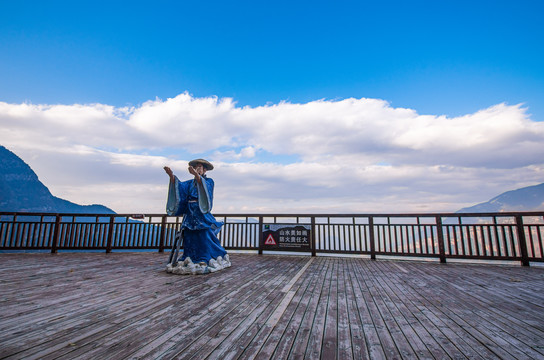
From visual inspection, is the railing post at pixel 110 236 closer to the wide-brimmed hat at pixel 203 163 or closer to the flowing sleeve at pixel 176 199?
the flowing sleeve at pixel 176 199

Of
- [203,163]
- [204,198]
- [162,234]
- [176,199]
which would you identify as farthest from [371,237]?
[162,234]

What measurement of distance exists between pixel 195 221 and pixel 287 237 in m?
3.67

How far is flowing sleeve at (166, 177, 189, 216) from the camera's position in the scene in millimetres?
4840

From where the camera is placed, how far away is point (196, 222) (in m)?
4.76

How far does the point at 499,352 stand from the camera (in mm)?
1618

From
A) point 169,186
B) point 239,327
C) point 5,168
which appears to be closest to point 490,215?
point 239,327

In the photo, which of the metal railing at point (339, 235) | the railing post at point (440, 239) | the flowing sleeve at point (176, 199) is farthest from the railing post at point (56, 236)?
the railing post at point (440, 239)

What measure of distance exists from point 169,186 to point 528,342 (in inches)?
206

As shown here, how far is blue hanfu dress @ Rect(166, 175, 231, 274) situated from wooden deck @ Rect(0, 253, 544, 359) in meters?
0.71

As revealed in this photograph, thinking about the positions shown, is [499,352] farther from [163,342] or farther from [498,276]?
[498,276]

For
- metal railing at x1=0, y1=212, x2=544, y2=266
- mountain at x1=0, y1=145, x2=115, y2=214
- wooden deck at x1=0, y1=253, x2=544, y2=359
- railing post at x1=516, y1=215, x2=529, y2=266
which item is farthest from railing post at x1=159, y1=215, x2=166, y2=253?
mountain at x1=0, y1=145, x2=115, y2=214

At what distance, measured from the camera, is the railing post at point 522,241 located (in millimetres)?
5398

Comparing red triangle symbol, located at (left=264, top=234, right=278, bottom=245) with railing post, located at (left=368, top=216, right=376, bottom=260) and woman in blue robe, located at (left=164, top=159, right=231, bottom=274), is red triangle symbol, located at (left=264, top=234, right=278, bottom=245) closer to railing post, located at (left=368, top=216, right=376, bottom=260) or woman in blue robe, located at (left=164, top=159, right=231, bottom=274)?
woman in blue robe, located at (left=164, top=159, right=231, bottom=274)

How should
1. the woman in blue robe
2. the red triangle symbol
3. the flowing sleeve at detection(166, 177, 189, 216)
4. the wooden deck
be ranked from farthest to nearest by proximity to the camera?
the red triangle symbol < the flowing sleeve at detection(166, 177, 189, 216) < the woman in blue robe < the wooden deck
